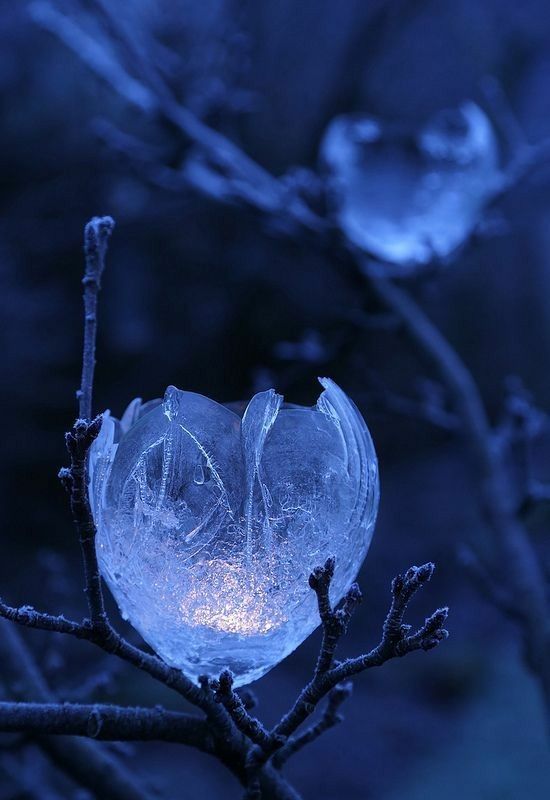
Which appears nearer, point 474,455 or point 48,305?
point 474,455

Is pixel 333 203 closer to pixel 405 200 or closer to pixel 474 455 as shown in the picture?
pixel 405 200

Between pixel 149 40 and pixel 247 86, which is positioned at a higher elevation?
pixel 247 86

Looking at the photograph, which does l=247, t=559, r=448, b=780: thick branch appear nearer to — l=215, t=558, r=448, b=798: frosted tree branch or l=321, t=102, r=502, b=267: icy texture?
l=215, t=558, r=448, b=798: frosted tree branch

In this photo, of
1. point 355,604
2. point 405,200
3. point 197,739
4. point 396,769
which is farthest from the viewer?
point 396,769

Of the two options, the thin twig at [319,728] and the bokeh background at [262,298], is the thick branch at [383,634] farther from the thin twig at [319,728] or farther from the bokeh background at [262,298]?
the bokeh background at [262,298]

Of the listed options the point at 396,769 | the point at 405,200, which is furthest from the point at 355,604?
the point at 396,769

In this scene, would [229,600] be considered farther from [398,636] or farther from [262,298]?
[262,298]

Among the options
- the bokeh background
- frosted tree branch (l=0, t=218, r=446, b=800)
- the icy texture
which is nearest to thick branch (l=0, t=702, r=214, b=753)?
frosted tree branch (l=0, t=218, r=446, b=800)
